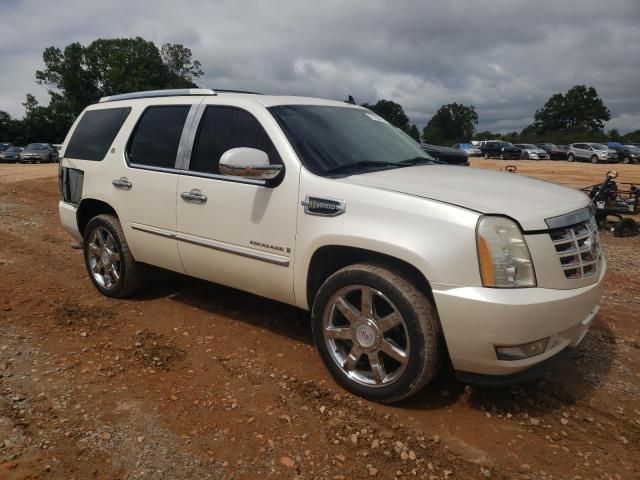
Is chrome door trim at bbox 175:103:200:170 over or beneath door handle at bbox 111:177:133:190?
over

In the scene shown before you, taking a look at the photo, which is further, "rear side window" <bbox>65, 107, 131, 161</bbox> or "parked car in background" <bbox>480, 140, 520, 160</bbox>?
"parked car in background" <bbox>480, 140, 520, 160</bbox>

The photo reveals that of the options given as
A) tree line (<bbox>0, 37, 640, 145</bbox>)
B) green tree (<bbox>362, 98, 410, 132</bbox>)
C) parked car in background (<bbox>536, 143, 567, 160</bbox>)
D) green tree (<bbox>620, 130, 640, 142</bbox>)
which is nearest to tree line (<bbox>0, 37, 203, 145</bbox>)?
tree line (<bbox>0, 37, 640, 145</bbox>)

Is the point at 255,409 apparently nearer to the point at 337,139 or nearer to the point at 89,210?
the point at 337,139

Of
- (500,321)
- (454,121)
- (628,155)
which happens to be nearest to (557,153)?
(628,155)

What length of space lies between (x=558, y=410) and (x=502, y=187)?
137cm

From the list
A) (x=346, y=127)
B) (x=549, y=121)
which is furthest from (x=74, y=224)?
(x=549, y=121)

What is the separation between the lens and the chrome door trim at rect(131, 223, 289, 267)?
11.4 ft

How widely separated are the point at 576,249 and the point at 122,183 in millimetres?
3539

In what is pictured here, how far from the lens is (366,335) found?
3090mm

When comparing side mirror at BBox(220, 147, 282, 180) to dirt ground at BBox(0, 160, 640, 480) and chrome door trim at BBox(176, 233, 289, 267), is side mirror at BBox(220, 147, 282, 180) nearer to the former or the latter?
chrome door trim at BBox(176, 233, 289, 267)

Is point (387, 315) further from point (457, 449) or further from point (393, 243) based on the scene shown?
point (457, 449)

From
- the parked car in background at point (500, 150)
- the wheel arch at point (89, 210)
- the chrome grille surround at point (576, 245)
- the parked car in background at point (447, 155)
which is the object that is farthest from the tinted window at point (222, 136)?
the parked car in background at point (500, 150)

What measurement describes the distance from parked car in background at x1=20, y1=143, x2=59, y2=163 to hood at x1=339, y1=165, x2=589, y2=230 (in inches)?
1412

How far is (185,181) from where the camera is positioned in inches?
156
